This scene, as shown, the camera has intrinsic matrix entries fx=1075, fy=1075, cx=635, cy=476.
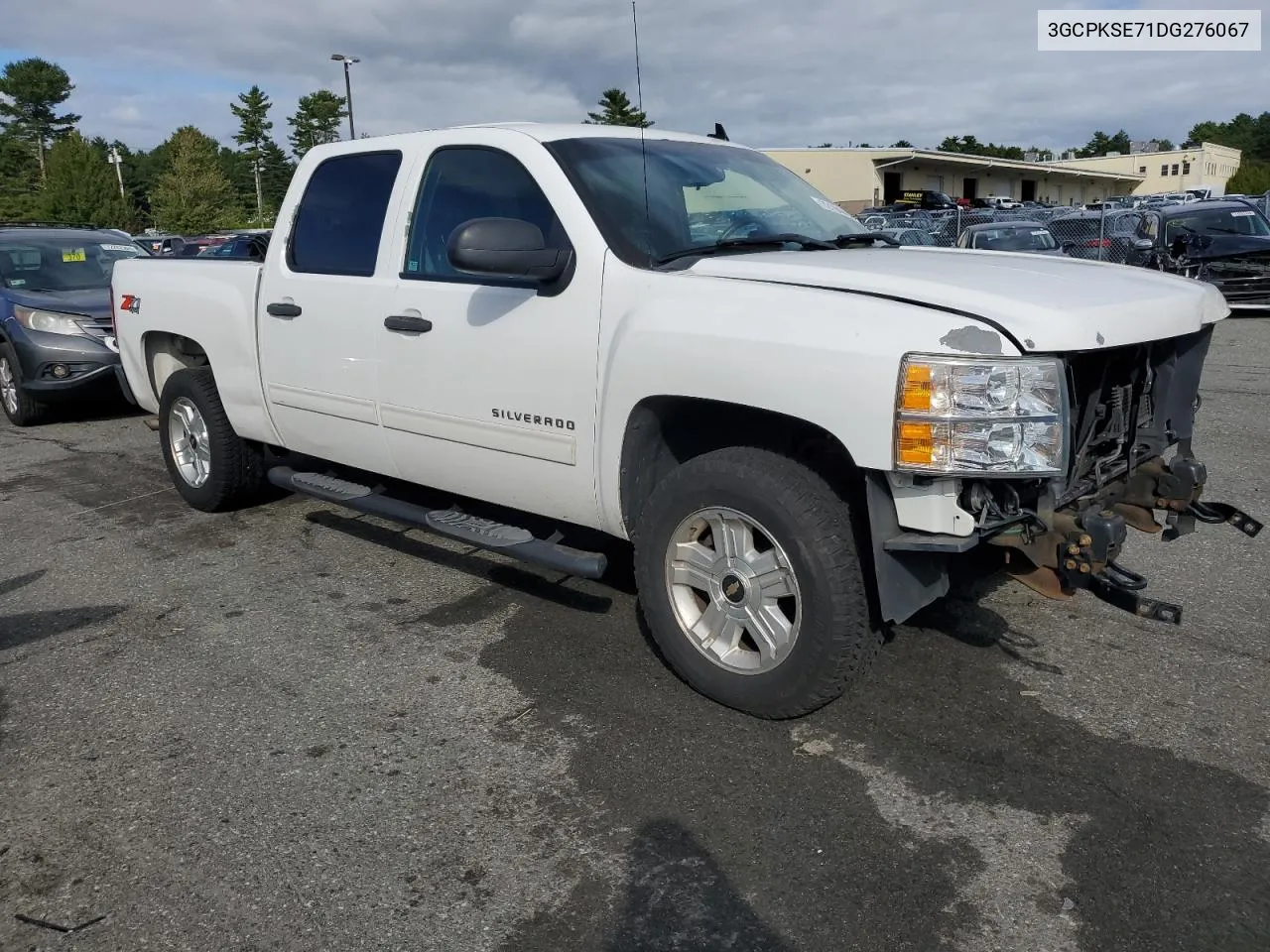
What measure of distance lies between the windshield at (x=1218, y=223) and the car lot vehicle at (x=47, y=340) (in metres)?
14.9

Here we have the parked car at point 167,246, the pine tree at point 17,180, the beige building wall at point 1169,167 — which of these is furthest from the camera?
the beige building wall at point 1169,167

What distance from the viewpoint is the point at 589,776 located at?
10.9 feet

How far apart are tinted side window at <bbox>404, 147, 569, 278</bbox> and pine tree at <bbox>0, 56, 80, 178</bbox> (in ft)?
340

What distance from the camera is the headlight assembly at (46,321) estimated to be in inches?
366

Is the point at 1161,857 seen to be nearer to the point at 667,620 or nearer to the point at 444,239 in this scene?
the point at 667,620

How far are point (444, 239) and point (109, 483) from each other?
4140 mm

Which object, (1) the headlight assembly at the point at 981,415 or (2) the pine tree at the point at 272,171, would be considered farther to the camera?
(2) the pine tree at the point at 272,171

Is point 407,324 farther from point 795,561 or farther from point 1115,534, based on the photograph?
point 1115,534

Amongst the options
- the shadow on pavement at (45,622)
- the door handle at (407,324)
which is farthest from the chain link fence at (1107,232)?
the shadow on pavement at (45,622)

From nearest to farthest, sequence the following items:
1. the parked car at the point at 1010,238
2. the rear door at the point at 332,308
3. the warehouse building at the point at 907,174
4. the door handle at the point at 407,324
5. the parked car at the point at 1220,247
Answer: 1. the door handle at the point at 407,324
2. the rear door at the point at 332,308
3. the parked car at the point at 1220,247
4. the parked car at the point at 1010,238
5. the warehouse building at the point at 907,174

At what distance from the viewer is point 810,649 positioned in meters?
3.35

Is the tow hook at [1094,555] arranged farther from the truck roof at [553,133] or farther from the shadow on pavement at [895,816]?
the truck roof at [553,133]

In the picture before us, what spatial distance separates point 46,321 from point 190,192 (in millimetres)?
50109

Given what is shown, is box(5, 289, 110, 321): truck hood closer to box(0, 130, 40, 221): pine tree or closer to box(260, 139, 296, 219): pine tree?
box(0, 130, 40, 221): pine tree
